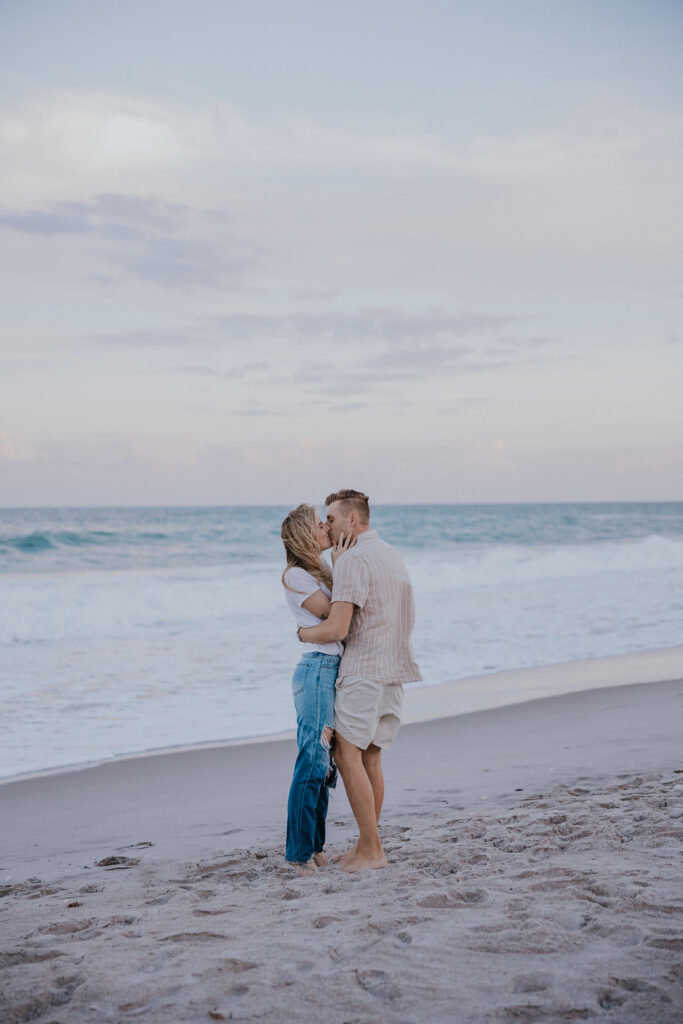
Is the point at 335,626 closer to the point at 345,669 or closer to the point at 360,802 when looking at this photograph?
the point at 345,669

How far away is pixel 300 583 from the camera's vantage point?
4.40m

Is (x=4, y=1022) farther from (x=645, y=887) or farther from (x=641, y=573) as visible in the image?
(x=641, y=573)

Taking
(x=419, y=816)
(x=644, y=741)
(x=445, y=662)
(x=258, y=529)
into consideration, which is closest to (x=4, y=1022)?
(x=419, y=816)

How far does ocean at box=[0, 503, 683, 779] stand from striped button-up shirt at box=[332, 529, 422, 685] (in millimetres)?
3661

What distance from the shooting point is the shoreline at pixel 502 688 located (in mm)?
7371

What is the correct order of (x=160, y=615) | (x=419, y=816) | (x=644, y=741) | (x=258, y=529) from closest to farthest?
(x=419, y=816)
(x=644, y=741)
(x=160, y=615)
(x=258, y=529)

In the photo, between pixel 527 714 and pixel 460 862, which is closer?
pixel 460 862

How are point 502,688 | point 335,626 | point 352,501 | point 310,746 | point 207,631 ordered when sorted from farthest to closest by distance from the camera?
1. point 207,631
2. point 502,688
3. point 352,501
4. point 310,746
5. point 335,626

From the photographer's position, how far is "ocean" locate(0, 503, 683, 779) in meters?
8.24

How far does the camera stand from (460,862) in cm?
418

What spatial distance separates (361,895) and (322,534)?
174 centimetres

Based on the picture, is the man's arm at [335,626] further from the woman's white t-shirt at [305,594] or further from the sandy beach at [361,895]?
the sandy beach at [361,895]

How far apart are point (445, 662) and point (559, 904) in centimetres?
793

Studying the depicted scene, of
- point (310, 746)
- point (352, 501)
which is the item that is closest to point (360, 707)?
point (310, 746)
